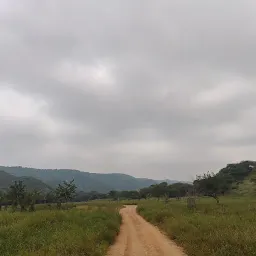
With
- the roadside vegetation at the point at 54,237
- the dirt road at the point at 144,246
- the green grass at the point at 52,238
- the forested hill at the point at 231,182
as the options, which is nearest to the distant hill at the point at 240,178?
the forested hill at the point at 231,182

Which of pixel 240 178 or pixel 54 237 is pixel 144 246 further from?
pixel 240 178

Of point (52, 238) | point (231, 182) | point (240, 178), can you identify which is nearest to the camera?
point (52, 238)

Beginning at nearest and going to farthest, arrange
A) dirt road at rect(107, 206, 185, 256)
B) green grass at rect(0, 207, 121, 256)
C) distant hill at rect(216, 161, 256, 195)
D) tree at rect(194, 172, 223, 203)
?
green grass at rect(0, 207, 121, 256), dirt road at rect(107, 206, 185, 256), tree at rect(194, 172, 223, 203), distant hill at rect(216, 161, 256, 195)

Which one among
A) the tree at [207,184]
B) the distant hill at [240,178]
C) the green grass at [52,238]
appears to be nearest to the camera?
the green grass at [52,238]

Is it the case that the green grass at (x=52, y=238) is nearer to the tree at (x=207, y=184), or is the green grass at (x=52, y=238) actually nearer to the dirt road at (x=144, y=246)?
the dirt road at (x=144, y=246)

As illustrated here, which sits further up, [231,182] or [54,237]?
[231,182]

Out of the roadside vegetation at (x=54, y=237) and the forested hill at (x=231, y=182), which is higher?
the forested hill at (x=231, y=182)

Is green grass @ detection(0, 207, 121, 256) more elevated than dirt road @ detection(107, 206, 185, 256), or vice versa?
green grass @ detection(0, 207, 121, 256)

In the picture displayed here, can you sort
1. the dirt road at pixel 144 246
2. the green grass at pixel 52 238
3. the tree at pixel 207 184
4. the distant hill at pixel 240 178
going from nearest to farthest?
1. the green grass at pixel 52 238
2. the dirt road at pixel 144 246
3. the tree at pixel 207 184
4. the distant hill at pixel 240 178

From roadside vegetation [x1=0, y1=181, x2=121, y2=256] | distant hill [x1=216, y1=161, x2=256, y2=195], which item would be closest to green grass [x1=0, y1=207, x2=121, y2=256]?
roadside vegetation [x1=0, y1=181, x2=121, y2=256]

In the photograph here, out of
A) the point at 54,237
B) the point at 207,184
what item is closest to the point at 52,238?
the point at 54,237

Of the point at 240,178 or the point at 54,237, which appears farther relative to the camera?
the point at 240,178

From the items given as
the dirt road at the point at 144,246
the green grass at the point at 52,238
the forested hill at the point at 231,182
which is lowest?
the dirt road at the point at 144,246

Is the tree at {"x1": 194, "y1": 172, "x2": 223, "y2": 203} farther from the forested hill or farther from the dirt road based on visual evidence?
the dirt road
